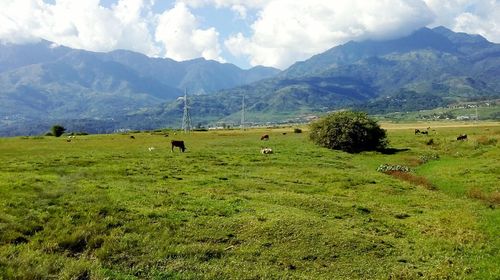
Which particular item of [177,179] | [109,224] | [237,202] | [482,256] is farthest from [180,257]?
[177,179]

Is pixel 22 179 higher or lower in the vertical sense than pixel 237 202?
higher

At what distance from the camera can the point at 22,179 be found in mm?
31219

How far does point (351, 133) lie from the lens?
83.2 meters

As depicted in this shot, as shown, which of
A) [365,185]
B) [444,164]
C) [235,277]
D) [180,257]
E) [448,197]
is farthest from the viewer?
[444,164]

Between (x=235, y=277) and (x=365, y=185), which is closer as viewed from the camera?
(x=235, y=277)

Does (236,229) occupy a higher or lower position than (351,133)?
lower

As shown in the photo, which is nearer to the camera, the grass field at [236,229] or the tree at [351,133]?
the grass field at [236,229]

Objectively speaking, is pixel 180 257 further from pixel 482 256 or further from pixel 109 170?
pixel 109 170

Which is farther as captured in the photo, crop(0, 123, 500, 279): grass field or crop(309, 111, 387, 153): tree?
crop(309, 111, 387, 153): tree

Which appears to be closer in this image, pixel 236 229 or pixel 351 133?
pixel 236 229

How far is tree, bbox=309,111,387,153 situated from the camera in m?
83.2

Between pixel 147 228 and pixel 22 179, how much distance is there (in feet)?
47.5

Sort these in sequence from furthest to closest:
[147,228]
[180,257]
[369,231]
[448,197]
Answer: [448,197]
[369,231]
[147,228]
[180,257]

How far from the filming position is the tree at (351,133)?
83188 mm
